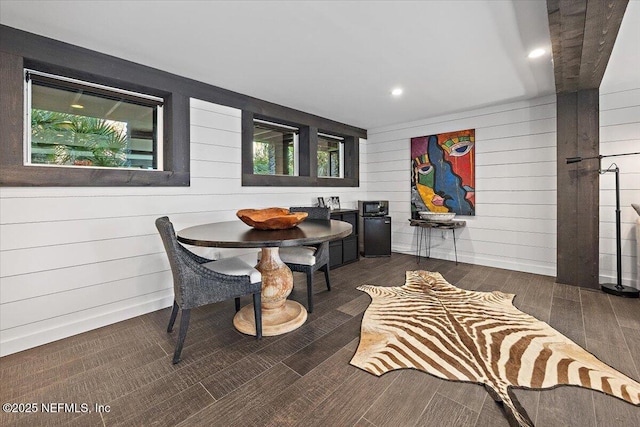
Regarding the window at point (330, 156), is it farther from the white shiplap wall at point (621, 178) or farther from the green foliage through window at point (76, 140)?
the white shiplap wall at point (621, 178)

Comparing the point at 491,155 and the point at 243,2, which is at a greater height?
the point at 243,2

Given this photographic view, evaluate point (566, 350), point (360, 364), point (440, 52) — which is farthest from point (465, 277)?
point (440, 52)

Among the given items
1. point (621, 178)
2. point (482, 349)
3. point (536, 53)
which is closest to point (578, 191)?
point (621, 178)

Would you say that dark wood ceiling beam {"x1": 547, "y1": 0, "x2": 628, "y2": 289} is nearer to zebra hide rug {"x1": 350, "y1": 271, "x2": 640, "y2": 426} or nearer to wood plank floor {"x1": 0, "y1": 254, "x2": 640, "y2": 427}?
wood plank floor {"x1": 0, "y1": 254, "x2": 640, "y2": 427}

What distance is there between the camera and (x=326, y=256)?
2986 millimetres

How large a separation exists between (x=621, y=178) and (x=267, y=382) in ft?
14.1

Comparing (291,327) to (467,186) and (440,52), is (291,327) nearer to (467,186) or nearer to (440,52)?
(440,52)

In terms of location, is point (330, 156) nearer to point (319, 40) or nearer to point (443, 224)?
point (443, 224)

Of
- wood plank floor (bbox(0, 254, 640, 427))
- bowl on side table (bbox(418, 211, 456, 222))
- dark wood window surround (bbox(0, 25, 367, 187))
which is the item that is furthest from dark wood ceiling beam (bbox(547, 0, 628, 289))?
dark wood window surround (bbox(0, 25, 367, 187))

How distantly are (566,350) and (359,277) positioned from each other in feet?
6.93

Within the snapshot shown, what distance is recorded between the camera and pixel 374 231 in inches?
189

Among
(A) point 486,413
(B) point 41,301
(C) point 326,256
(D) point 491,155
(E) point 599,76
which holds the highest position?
(E) point 599,76

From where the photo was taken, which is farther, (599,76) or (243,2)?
(599,76)

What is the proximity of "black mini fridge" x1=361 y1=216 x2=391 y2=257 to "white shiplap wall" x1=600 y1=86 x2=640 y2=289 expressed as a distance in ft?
8.66
